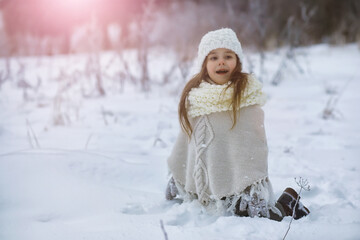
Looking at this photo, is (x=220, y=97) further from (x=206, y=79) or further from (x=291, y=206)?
(x=291, y=206)

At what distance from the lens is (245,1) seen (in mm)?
10047

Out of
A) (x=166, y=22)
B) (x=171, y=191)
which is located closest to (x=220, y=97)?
(x=171, y=191)

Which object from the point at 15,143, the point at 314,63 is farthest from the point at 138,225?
the point at 314,63

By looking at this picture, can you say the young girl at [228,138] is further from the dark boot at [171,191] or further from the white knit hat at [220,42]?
the dark boot at [171,191]

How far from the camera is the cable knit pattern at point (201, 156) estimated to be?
1.77 metres

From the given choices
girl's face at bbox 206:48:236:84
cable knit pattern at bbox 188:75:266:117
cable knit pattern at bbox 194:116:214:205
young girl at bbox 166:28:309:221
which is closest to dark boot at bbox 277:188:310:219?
young girl at bbox 166:28:309:221

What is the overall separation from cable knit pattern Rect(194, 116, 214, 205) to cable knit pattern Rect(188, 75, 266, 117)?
0.07 meters

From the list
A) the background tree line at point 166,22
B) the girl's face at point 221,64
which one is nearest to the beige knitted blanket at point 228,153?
the girl's face at point 221,64

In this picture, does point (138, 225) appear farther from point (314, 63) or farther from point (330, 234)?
point (314, 63)

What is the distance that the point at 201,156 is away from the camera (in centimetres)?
179

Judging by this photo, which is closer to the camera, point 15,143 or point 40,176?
point 40,176

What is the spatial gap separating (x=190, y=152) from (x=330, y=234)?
2.60 feet

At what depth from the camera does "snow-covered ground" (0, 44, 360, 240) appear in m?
1.53

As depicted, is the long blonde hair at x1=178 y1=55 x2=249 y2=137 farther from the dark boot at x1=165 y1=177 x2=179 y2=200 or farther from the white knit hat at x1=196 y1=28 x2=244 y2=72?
the dark boot at x1=165 y1=177 x2=179 y2=200
